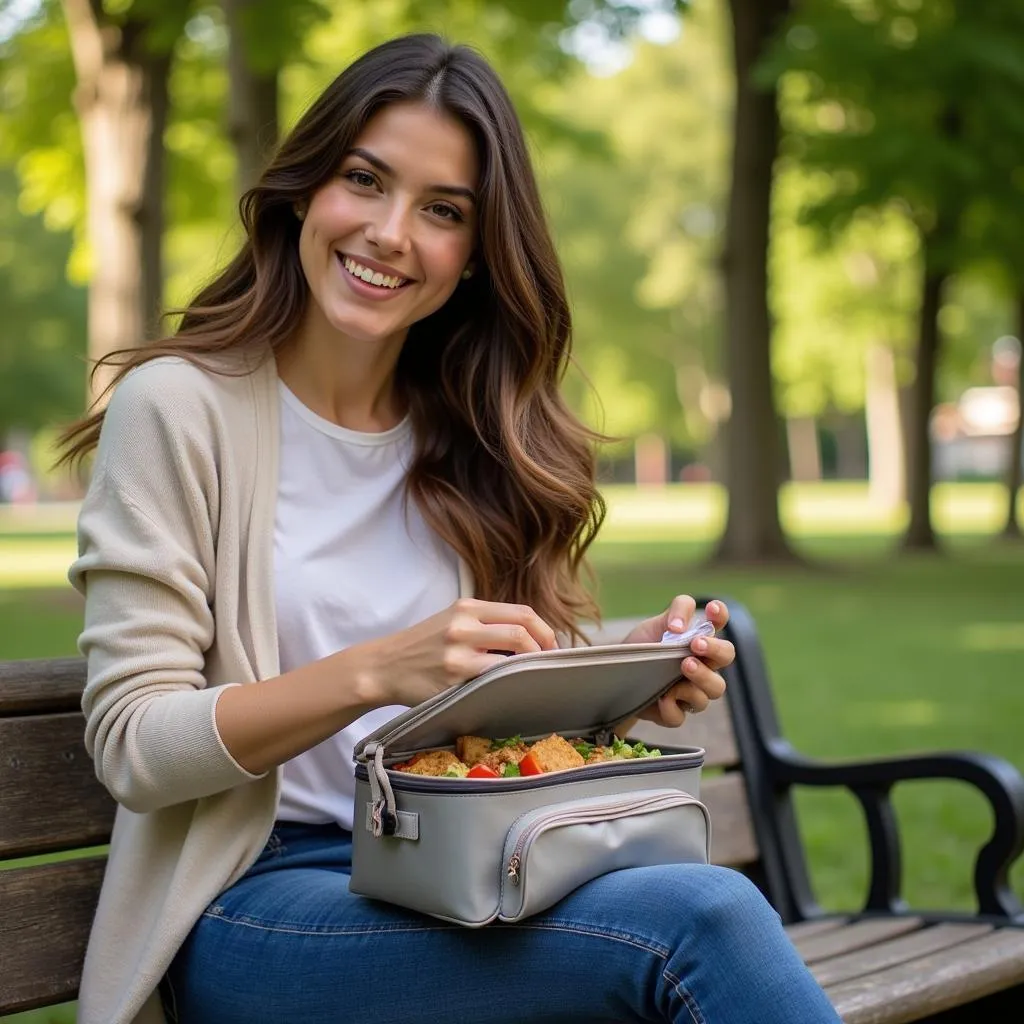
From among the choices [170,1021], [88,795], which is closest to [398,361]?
[88,795]

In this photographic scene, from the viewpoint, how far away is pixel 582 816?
2.26m

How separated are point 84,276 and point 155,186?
180 inches

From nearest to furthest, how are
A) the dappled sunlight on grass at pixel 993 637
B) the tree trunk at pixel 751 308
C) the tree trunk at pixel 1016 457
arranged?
the dappled sunlight on grass at pixel 993 637 < the tree trunk at pixel 751 308 < the tree trunk at pixel 1016 457

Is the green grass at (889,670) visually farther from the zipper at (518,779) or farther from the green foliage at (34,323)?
the green foliage at (34,323)

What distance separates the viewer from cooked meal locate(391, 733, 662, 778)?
7.70 feet

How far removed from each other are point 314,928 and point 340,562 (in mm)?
686

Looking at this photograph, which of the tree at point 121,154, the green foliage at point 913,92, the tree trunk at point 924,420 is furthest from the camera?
the tree trunk at point 924,420

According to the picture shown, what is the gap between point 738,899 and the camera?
215cm

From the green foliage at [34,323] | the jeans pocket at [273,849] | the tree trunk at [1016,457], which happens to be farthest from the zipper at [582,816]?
the green foliage at [34,323]

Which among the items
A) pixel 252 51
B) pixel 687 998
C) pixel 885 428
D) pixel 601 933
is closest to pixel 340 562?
pixel 601 933

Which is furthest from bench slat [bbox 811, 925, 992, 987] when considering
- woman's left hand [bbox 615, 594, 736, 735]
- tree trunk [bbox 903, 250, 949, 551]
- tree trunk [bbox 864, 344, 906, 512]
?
tree trunk [bbox 864, 344, 906, 512]

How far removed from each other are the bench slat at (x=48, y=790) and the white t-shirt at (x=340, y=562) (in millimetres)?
327

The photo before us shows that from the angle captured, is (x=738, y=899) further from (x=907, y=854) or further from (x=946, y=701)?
(x=946, y=701)

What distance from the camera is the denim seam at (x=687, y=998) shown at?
6.89 feet
